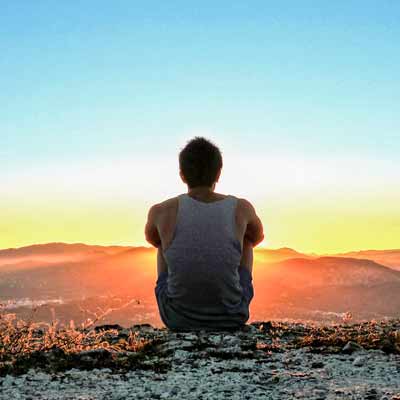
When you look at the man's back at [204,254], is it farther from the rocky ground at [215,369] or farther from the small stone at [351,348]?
the small stone at [351,348]

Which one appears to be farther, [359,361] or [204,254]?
[204,254]

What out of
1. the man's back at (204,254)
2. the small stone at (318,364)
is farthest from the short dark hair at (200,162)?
the small stone at (318,364)

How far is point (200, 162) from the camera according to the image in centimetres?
891

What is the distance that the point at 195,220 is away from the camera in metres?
8.78

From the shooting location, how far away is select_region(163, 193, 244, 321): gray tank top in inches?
344

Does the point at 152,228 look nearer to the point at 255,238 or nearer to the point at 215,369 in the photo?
the point at 255,238

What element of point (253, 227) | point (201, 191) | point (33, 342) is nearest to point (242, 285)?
point (253, 227)

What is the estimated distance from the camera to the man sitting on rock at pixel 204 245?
28.8ft

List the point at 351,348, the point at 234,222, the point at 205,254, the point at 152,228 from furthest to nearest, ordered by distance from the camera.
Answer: the point at 152,228 < the point at 234,222 < the point at 205,254 < the point at 351,348

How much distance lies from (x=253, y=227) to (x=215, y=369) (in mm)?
2716

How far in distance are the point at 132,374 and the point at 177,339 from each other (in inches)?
83.2

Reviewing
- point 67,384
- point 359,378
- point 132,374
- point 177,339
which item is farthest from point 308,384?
point 177,339

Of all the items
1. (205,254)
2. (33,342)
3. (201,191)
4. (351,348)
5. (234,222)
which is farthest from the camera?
(201,191)

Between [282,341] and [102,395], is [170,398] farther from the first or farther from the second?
[282,341]
